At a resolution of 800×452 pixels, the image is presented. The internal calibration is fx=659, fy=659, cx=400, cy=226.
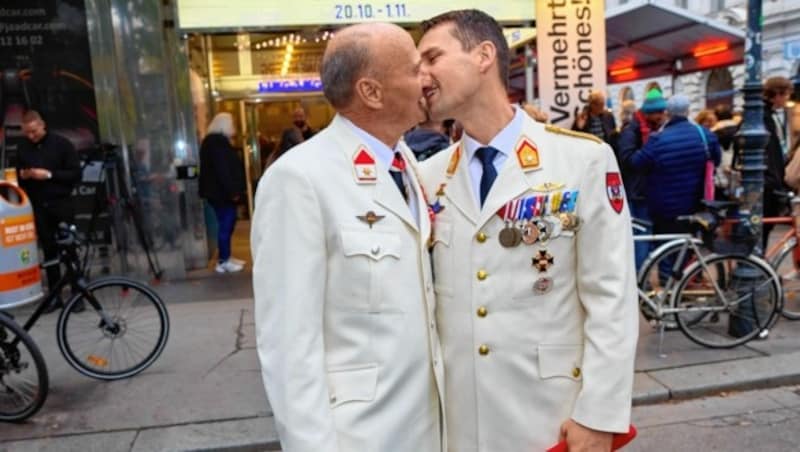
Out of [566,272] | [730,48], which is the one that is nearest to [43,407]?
[566,272]

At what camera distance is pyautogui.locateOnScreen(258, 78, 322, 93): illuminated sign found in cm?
1154

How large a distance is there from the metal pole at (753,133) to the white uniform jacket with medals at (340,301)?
14.7 ft

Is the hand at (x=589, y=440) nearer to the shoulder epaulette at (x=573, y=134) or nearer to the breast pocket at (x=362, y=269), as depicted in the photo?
the breast pocket at (x=362, y=269)

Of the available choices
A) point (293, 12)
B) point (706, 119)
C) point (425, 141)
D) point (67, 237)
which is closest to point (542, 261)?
point (425, 141)

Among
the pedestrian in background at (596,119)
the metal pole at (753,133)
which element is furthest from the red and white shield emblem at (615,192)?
the pedestrian in background at (596,119)

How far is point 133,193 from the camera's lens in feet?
25.7

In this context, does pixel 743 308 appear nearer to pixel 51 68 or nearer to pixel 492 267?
pixel 492 267

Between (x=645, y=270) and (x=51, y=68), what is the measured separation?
7.01m

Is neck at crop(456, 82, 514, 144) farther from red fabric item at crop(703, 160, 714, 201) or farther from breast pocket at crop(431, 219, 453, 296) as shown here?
red fabric item at crop(703, 160, 714, 201)

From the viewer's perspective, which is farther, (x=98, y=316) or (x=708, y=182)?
(x=708, y=182)

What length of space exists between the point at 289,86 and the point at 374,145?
10374 millimetres

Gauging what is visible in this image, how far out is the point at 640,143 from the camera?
6.35 meters

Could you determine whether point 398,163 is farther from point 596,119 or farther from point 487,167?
point 596,119

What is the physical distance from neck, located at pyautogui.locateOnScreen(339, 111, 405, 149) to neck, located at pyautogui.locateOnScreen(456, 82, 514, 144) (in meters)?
0.23
